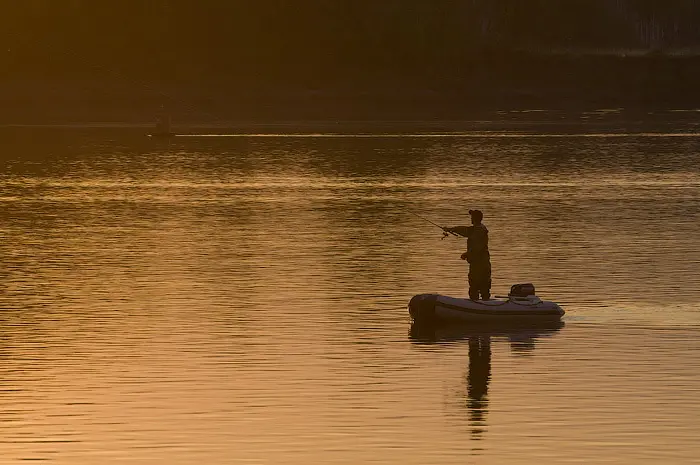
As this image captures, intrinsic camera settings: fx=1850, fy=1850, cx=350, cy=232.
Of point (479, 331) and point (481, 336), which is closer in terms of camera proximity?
point (481, 336)

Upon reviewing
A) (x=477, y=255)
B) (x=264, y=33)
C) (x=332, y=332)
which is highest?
(x=264, y=33)

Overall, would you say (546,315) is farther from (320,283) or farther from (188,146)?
(188,146)

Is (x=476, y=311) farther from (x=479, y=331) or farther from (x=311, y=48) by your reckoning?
(x=311, y=48)

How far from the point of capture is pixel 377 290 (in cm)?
4094

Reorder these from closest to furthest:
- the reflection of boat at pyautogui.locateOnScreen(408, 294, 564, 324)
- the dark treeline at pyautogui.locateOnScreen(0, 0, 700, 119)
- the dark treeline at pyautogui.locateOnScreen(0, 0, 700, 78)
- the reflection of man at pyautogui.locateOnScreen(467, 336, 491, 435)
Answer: the reflection of man at pyautogui.locateOnScreen(467, 336, 491, 435) < the reflection of boat at pyautogui.locateOnScreen(408, 294, 564, 324) < the dark treeline at pyautogui.locateOnScreen(0, 0, 700, 119) < the dark treeline at pyautogui.locateOnScreen(0, 0, 700, 78)

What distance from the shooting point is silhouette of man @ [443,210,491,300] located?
113ft

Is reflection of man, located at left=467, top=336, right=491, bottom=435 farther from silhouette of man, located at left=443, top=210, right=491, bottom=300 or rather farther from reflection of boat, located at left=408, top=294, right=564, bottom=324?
silhouette of man, located at left=443, top=210, right=491, bottom=300

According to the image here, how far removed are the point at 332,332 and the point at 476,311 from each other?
8.78ft

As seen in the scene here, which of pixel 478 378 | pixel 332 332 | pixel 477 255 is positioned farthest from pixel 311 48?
pixel 478 378

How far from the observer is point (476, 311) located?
34031mm

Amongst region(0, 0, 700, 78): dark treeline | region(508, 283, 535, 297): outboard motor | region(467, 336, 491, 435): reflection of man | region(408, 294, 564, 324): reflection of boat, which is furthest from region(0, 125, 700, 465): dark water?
region(0, 0, 700, 78): dark treeline

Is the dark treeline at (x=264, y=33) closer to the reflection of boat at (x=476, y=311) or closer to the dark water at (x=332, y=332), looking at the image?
the dark water at (x=332, y=332)

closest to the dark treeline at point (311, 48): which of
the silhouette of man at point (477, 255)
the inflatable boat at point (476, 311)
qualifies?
the silhouette of man at point (477, 255)

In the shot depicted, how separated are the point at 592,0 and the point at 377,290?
127 meters
